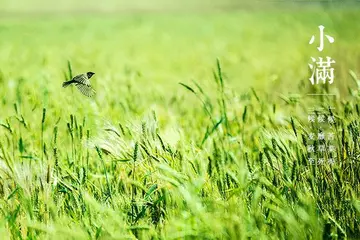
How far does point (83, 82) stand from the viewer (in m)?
2.01

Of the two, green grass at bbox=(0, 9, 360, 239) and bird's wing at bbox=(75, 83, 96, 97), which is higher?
bird's wing at bbox=(75, 83, 96, 97)

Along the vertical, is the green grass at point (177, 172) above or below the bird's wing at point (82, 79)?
below

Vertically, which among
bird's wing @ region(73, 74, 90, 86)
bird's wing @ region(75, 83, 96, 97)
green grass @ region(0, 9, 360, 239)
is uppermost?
bird's wing @ region(73, 74, 90, 86)

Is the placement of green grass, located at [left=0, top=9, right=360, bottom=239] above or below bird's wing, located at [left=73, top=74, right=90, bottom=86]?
below

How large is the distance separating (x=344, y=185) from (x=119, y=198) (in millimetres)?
675

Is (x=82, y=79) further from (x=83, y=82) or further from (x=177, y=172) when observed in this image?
(x=177, y=172)

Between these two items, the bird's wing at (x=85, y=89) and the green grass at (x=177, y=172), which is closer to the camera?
the green grass at (x=177, y=172)

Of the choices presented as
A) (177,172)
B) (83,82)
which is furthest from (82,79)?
(177,172)

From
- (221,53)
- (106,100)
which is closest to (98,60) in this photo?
(221,53)

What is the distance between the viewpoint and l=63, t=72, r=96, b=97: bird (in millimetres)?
1975

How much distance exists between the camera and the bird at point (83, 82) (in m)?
1.98

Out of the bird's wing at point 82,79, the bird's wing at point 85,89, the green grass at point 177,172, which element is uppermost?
the bird's wing at point 82,79

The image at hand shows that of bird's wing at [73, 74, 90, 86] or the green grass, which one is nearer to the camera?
the green grass

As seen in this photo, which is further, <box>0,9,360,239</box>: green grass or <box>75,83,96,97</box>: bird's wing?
<box>75,83,96,97</box>: bird's wing
